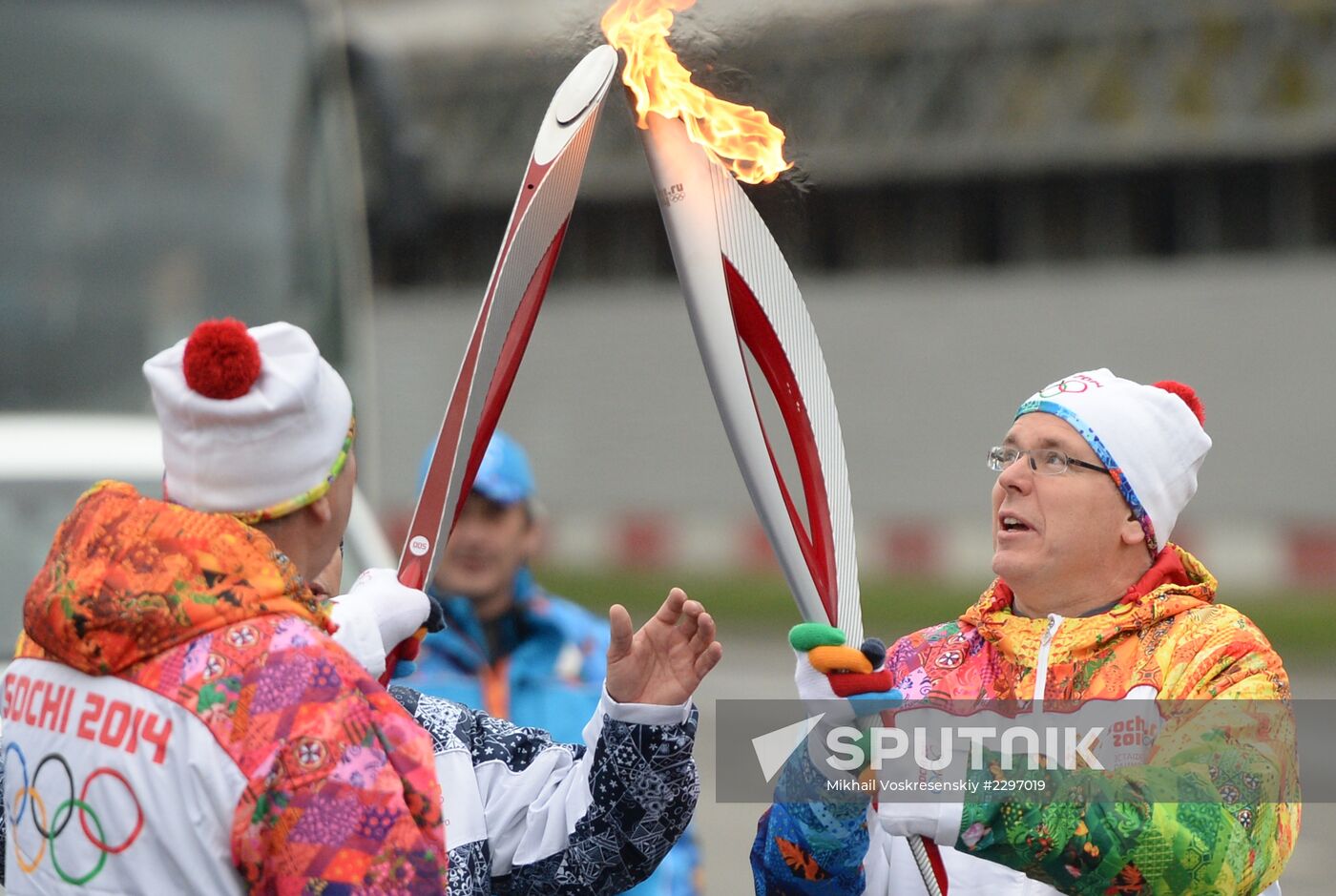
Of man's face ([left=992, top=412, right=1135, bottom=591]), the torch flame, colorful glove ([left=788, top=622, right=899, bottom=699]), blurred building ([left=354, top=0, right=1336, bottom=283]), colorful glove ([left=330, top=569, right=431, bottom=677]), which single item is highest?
blurred building ([left=354, top=0, right=1336, bottom=283])

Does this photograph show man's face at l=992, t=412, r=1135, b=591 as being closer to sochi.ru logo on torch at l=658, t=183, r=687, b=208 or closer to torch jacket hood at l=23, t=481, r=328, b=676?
sochi.ru logo on torch at l=658, t=183, r=687, b=208

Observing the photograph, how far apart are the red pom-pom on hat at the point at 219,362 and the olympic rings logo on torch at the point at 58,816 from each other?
0.37 m

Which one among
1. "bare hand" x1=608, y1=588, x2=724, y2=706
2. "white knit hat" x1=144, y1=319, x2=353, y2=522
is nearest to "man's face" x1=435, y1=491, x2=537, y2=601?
"bare hand" x1=608, y1=588, x2=724, y2=706

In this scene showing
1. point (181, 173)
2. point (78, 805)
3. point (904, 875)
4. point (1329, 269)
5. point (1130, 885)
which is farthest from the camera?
point (1329, 269)

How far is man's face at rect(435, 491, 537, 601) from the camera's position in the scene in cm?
336

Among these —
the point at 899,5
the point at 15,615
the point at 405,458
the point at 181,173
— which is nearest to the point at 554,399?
the point at 405,458

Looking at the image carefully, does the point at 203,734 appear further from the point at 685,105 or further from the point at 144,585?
the point at 685,105

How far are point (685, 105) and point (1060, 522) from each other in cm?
71

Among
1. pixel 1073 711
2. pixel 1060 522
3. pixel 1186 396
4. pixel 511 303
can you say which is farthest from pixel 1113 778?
pixel 511 303

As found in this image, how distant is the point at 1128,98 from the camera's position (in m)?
10.9

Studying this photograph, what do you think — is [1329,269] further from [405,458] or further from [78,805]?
[78,805]

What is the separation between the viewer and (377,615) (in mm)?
2025

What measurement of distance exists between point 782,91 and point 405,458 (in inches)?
410

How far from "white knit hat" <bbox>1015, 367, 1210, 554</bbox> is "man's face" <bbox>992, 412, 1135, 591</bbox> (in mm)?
19
